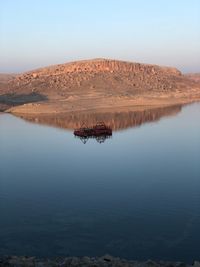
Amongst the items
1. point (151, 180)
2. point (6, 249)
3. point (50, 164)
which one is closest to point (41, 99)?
point (50, 164)

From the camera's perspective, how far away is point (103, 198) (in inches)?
693

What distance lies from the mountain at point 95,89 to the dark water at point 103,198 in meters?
30.2

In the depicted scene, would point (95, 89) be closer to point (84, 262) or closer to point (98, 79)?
point (98, 79)

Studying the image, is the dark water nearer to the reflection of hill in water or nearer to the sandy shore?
the reflection of hill in water

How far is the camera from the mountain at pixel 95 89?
63.4m

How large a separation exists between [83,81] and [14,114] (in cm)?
2676

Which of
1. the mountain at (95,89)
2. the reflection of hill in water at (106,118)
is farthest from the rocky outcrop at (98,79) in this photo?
the reflection of hill in water at (106,118)

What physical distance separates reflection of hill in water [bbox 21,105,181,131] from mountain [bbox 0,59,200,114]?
5269 mm

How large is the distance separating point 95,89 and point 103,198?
61044 mm

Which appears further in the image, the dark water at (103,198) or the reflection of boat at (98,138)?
the reflection of boat at (98,138)

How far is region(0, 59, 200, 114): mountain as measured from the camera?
63.4 m

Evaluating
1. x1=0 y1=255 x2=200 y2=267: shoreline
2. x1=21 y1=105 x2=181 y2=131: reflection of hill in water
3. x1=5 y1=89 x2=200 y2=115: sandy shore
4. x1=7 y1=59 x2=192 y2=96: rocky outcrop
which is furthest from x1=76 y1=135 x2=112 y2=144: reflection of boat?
x1=7 y1=59 x2=192 y2=96: rocky outcrop

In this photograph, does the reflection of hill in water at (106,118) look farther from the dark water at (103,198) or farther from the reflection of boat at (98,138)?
the dark water at (103,198)

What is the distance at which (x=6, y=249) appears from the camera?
41.9 ft
